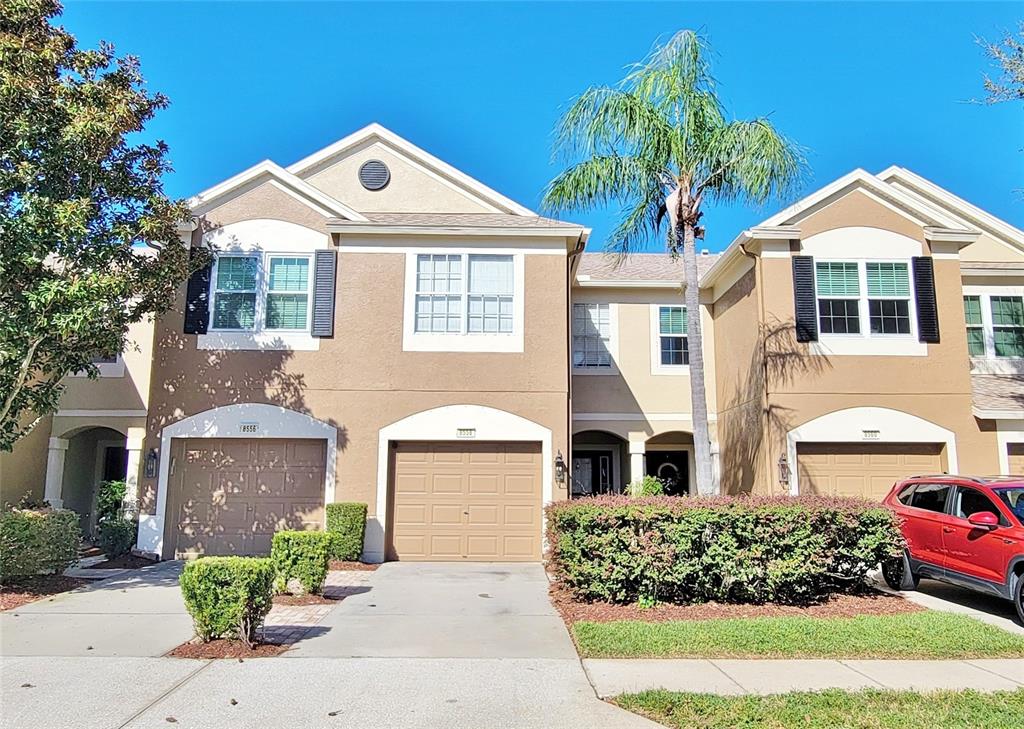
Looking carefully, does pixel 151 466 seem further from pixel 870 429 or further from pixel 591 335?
pixel 870 429

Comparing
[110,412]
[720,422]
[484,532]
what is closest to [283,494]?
[484,532]

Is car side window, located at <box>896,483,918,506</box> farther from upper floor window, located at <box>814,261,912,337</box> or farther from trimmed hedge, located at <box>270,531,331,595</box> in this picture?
trimmed hedge, located at <box>270,531,331,595</box>

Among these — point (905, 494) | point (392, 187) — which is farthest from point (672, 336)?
point (392, 187)

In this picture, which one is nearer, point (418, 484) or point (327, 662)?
point (327, 662)

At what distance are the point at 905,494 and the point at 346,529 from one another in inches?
358

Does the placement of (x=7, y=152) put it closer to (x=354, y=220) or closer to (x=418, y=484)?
(x=354, y=220)

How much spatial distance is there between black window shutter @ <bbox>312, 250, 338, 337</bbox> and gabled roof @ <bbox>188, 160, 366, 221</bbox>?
0.88 metres

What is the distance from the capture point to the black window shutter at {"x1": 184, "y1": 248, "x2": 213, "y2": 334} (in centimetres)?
1377

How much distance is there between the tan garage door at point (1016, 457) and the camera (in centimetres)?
1405

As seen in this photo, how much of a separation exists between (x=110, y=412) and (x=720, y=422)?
13.8 m

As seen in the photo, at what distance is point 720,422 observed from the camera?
17.3m

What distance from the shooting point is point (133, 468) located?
1446cm

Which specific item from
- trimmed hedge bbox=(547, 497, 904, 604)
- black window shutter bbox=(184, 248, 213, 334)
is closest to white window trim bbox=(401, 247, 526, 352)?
black window shutter bbox=(184, 248, 213, 334)

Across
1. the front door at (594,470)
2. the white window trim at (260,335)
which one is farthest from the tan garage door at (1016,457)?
the white window trim at (260,335)
